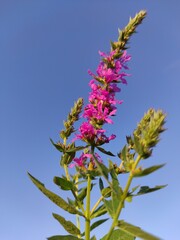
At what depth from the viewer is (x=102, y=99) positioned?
190 inches

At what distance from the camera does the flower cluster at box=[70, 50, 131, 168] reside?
15.4ft

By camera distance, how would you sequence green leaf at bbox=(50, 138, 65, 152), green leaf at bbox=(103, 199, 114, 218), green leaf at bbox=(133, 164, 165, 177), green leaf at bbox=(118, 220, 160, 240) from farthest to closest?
green leaf at bbox=(50, 138, 65, 152) < green leaf at bbox=(103, 199, 114, 218) < green leaf at bbox=(133, 164, 165, 177) < green leaf at bbox=(118, 220, 160, 240)

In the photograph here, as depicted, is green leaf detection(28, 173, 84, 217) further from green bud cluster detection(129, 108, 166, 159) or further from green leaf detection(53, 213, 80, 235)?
green bud cluster detection(129, 108, 166, 159)

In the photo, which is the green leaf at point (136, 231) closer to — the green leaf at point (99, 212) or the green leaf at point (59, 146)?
the green leaf at point (99, 212)

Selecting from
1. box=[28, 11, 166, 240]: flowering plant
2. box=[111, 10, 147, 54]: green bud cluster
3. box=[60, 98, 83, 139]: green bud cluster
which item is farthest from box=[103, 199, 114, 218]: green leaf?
box=[111, 10, 147, 54]: green bud cluster

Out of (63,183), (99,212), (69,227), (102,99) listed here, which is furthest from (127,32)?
(69,227)

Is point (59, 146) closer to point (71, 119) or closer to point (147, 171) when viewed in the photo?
point (71, 119)

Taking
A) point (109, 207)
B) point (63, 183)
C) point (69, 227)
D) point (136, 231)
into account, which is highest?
point (63, 183)

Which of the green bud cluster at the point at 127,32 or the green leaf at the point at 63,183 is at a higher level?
the green bud cluster at the point at 127,32

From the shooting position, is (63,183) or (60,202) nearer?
(60,202)

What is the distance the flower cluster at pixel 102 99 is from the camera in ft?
15.4

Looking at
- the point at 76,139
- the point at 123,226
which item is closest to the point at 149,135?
the point at 123,226

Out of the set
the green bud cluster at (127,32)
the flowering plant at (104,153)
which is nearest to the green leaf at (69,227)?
the flowering plant at (104,153)

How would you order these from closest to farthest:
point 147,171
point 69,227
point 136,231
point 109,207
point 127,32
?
point 136,231, point 147,171, point 109,207, point 69,227, point 127,32
